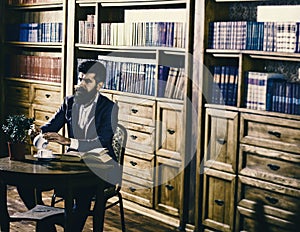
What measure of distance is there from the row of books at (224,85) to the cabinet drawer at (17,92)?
2.72m

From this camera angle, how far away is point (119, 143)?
4.33m

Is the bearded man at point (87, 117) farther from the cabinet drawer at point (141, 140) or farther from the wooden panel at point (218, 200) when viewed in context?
the wooden panel at point (218, 200)

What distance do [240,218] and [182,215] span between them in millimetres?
602

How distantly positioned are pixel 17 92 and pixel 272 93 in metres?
3.47

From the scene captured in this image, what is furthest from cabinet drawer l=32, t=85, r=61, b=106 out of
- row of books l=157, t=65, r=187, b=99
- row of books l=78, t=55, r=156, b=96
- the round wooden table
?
the round wooden table

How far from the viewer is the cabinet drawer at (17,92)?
6.67 m

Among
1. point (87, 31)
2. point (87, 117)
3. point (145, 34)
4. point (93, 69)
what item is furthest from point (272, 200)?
point (87, 31)

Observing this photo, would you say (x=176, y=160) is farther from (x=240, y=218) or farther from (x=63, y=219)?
(x=63, y=219)

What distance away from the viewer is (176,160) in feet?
16.1

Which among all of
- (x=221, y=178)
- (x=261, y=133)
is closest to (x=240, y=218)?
(x=221, y=178)

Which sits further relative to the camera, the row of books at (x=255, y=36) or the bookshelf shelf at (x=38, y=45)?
the bookshelf shelf at (x=38, y=45)

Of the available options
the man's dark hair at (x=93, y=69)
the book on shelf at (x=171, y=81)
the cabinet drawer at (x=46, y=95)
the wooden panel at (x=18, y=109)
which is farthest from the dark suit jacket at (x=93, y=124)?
the wooden panel at (x=18, y=109)

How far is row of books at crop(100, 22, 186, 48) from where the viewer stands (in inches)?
193

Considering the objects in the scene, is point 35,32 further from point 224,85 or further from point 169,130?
point 224,85
